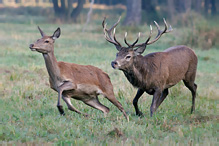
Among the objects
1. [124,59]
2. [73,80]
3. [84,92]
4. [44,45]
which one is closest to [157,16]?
[124,59]

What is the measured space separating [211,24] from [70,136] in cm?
1297

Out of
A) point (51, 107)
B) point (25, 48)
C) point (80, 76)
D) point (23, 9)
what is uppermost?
point (80, 76)

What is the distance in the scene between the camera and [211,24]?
18.3 meters

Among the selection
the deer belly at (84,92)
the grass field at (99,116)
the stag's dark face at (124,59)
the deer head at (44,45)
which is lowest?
the grass field at (99,116)

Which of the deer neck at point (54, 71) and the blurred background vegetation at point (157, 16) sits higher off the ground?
the deer neck at point (54, 71)

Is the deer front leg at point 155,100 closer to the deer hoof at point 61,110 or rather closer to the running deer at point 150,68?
the running deer at point 150,68

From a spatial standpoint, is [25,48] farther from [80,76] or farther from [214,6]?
[214,6]

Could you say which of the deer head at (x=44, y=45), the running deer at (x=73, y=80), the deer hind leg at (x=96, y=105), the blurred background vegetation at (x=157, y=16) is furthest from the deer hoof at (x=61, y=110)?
the blurred background vegetation at (x=157, y=16)

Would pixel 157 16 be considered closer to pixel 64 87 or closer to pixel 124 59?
pixel 124 59

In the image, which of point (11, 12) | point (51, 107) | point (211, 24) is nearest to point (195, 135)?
point (51, 107)

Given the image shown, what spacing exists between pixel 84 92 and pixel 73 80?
29 centimetres

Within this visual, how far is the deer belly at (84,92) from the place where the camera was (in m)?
7.83

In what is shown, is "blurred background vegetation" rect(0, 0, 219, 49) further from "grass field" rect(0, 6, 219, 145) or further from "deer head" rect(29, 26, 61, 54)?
"deer head" rect(29, 26, 61, 54)

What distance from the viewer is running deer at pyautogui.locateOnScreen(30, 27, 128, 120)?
7.70 metres
